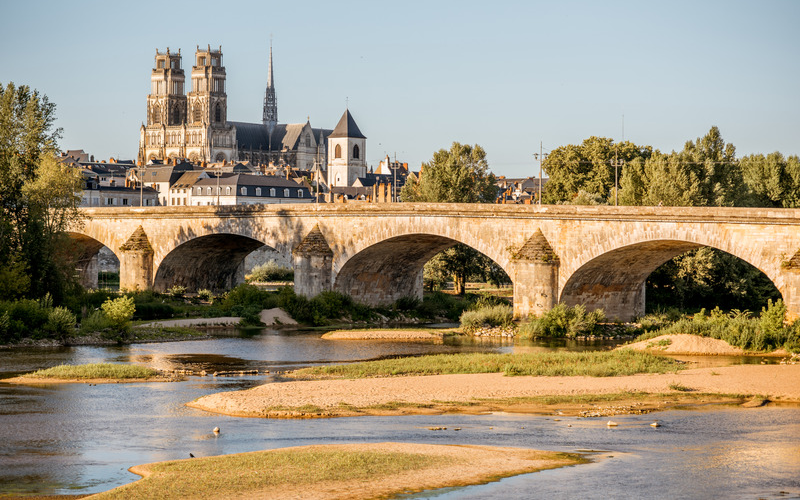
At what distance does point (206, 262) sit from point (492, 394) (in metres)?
41.3

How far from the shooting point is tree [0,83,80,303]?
47.2m

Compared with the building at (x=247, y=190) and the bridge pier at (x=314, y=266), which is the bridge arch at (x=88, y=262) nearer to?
the bridge pier at (x=314, y=266)

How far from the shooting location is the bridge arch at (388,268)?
179ft

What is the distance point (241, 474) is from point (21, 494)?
151 inches

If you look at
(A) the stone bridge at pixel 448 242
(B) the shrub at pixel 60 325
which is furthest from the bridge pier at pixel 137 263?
(B) the shrub at pixel 60 325

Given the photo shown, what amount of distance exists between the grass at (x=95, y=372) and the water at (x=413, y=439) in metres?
1.40

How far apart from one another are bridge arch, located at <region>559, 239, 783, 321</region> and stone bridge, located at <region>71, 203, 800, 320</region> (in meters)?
0.06

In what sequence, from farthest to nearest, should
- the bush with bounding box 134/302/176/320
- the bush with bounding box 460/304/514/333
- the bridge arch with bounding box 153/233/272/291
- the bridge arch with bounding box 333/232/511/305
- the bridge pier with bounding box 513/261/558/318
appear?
the bridge arch with bounding box 153/233/272/291
the bridge arch with bounding box 333/232/511/305
the bush with bounding box 134/302/176/320
the bush with bounding box 460/304/514/333
the bridge pier with bounding box 513/261/558/318

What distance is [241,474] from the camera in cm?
1961

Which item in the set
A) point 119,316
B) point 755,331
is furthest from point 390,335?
point 755,331

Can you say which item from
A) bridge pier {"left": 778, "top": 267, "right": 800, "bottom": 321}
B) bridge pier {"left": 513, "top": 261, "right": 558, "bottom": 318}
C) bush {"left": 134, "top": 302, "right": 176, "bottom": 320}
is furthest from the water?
bush {"left": 134, "top": 302, "right": 176, "bottom": 320}

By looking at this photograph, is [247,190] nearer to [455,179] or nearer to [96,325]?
[455,179]

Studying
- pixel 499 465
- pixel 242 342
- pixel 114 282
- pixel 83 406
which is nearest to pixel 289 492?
pixel 499 465

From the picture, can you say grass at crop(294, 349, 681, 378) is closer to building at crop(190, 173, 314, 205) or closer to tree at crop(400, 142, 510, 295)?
tree at crop(400, 142, 510, 295)
